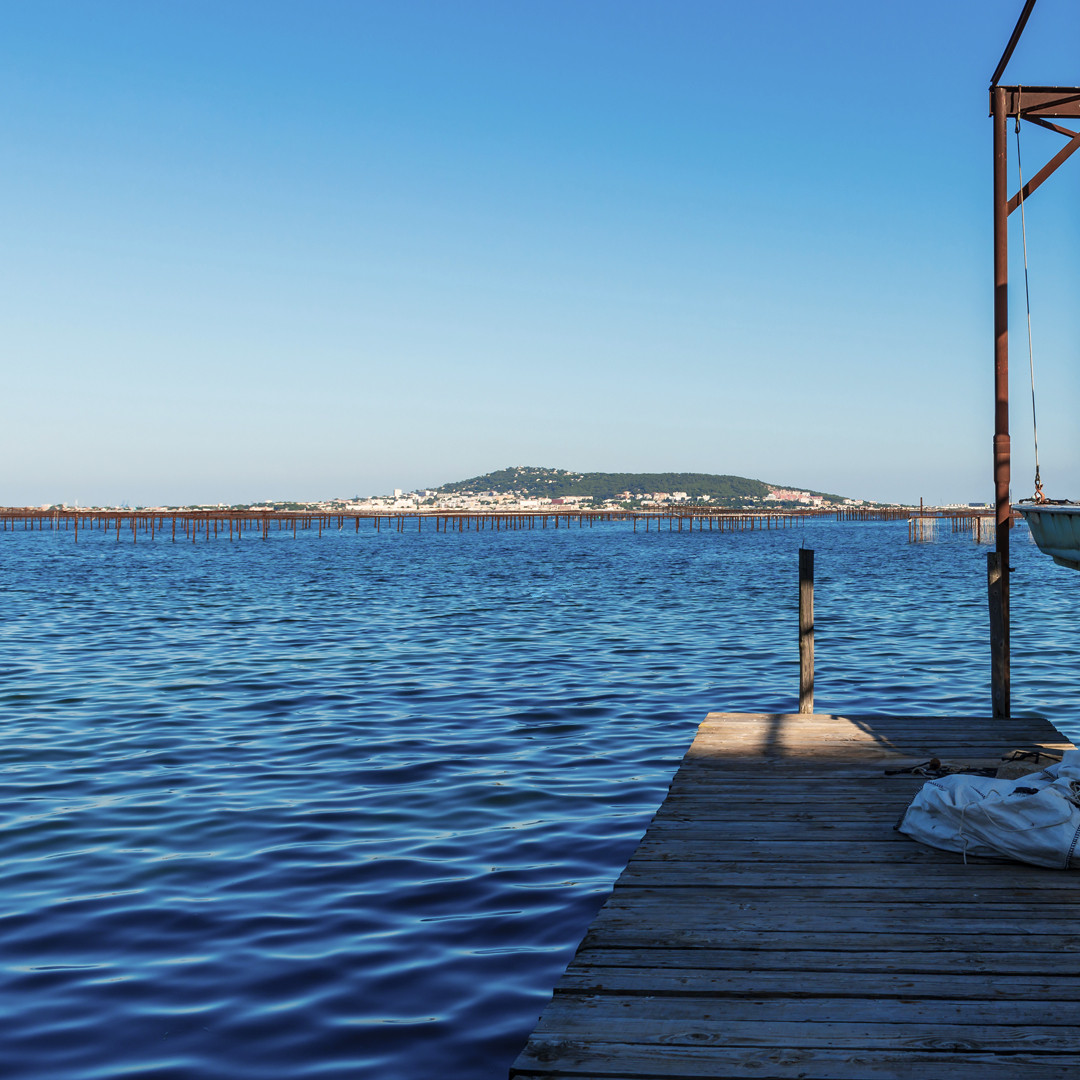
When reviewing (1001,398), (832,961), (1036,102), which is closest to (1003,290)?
(1001,398)

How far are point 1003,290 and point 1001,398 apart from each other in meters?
1.10

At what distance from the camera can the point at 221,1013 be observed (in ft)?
17.2

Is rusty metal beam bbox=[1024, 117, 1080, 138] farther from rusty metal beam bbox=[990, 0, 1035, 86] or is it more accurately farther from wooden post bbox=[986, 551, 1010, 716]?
wooden post bbox=[986, 551, 1010, 716]

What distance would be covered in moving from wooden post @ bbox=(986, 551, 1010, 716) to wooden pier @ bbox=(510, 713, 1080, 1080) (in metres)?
3.55

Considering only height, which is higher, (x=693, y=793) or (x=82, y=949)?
(x=693, y=793)

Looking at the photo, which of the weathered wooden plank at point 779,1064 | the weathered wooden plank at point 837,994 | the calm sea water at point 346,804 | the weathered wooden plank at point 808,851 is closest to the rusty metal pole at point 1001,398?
the calm sea water at point 346,804

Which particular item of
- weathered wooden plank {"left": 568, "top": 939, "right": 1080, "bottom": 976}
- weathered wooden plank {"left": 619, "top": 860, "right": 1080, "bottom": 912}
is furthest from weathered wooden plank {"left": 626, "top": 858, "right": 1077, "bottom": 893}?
weathered wooden plank {"left": 568, "top": 939, "right": 1080, "bottom": 976}

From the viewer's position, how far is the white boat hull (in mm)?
9555

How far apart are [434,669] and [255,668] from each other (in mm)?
3203

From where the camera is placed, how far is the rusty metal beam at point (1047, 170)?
1055cm

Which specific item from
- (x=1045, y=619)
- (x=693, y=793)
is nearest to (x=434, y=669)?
(x=693, y=793)

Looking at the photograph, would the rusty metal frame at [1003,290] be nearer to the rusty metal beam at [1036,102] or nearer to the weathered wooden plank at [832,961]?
the rusty metal beam at [1036,102]

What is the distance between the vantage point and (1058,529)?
9.91 m

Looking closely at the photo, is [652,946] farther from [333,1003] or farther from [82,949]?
[82,949]
